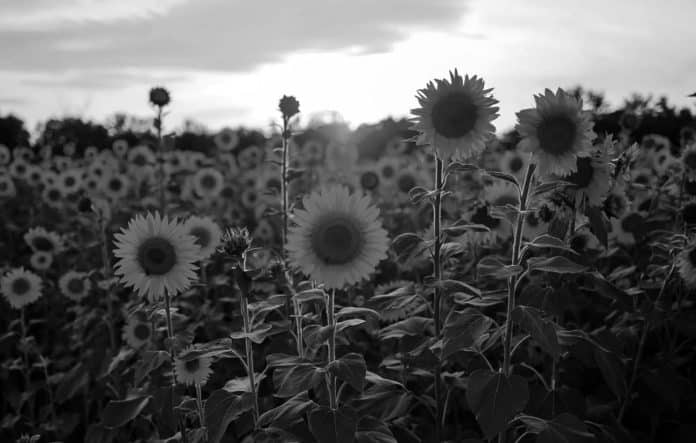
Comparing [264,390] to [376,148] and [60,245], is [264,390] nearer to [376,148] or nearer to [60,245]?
[60,245]

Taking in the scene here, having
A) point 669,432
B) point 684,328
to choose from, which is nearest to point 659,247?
point 684,328

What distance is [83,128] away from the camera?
15.4 metres

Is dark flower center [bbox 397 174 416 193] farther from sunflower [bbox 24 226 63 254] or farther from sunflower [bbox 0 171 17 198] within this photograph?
sunflower [bbox 0 171 17 198]

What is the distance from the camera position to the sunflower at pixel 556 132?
2252mm

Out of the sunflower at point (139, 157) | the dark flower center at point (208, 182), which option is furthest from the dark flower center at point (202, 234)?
the sunflower at point (139, 157)

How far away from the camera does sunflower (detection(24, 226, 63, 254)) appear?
17.0ft

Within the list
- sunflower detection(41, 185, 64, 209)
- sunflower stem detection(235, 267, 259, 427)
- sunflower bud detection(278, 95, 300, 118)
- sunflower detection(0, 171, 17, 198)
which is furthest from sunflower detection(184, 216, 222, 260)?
sunflower detection(0, 171, 17, 198)

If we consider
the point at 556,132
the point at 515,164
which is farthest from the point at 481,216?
the point at 515,164

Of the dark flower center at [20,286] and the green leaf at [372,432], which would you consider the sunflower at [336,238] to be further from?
the dark flower center at [20,286]

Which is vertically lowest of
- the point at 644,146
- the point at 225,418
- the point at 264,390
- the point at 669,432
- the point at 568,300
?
the point at 669,432

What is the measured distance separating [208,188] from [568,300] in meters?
5.29

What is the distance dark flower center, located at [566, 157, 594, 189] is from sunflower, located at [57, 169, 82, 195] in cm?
671

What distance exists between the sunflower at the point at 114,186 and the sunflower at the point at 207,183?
843mm

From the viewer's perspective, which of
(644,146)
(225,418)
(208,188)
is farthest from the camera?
(644,146)
